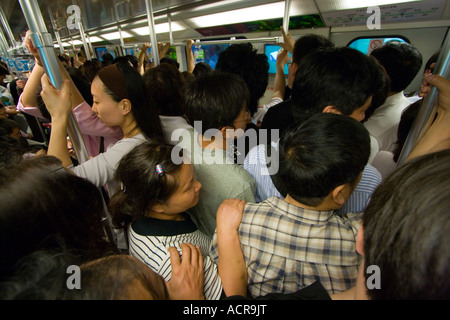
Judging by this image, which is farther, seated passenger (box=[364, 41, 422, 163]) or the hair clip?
seated passenger (box=[364, 41, 422, 163])

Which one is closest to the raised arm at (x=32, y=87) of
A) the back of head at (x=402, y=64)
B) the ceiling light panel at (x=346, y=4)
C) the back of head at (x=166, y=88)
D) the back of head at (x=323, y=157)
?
the back of head at (x=166, y=88)

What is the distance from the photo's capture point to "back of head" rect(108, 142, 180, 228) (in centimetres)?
97

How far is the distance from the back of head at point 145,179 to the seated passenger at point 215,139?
0.79 feet

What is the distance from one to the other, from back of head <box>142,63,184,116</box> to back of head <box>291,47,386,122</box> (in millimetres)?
1048

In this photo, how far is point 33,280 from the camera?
42cm

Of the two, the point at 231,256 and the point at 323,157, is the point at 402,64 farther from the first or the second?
the point at 231,256

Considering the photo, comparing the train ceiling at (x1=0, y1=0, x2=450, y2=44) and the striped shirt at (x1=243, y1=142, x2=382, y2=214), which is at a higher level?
the train ceiling at (x1=0, y1=0, x2=450, y2=44)

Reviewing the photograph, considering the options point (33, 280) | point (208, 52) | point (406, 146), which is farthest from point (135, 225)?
point (208, 52)

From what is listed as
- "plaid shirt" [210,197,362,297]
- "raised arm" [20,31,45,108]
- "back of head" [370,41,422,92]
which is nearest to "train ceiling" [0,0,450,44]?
"back of head" [370,41,422,92]

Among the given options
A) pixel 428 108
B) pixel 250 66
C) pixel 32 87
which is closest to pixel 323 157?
pixel 428 108

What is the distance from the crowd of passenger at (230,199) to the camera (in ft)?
1.39

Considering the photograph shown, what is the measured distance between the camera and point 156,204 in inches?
40.6

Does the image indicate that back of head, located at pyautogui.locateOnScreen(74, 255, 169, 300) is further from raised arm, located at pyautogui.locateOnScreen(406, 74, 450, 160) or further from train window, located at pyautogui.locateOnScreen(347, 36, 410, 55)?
train window, located at pyautogui.locateOnScreen(347, 36, 410, 55)

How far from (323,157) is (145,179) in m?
0.77
